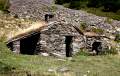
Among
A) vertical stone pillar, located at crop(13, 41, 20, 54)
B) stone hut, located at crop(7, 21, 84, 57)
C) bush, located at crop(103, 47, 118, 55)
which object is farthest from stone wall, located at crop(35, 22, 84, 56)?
bush, located at crop(103, 47, 118, 55)

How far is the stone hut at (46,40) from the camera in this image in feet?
167

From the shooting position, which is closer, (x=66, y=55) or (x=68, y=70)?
(x=68, y=70)

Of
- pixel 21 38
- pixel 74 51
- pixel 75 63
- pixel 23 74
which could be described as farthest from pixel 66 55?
pixel 23 74

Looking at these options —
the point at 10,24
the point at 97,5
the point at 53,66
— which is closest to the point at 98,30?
the point at 10,24

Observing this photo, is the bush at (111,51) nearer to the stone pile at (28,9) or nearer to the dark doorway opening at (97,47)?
the dark doorway opening at (97,47)

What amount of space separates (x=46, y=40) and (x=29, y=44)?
5.77ft

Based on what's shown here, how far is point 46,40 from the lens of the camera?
51.4 meters

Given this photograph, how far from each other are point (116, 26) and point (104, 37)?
8283 millimetres

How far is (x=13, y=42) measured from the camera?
50.7 meters

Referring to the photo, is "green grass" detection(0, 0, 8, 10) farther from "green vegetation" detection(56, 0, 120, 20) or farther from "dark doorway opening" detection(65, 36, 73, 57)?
"dark doorway opening" detection(65, 36, 73, 57)

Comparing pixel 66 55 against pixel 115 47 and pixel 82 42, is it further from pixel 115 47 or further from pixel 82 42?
pixel 115 47

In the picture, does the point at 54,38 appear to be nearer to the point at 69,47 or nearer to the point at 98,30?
the point at 69,47

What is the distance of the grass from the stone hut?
577 cm

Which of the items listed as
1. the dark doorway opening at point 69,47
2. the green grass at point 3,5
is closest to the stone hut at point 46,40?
the dark doorway opening at point 69,47
